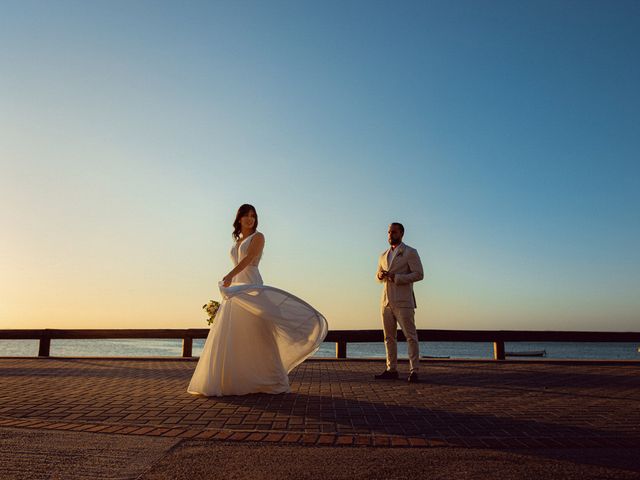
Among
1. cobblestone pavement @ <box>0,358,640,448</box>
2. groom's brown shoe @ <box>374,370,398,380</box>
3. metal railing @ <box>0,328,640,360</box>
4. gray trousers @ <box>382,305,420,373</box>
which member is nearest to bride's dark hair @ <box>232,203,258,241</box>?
cobblestone pavement @ <box>0,358,640,448</box>

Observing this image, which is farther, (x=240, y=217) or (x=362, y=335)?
(x=362, y=335)

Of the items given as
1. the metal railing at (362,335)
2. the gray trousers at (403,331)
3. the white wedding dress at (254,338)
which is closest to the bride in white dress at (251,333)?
the white wedding dress at (254,338)

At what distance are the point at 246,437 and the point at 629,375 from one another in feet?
26.2

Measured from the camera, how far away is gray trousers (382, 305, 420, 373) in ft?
25.6

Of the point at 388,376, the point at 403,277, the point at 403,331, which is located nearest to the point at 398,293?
the point at 403,277

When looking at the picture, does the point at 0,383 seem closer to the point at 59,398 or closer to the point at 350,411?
the point at 59,398

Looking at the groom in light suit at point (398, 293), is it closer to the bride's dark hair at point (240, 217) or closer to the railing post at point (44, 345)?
the bride's dark hair at point (240, 217)

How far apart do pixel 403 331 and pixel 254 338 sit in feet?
8.80

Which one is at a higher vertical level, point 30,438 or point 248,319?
point 248,319

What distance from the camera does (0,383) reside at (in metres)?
7.30

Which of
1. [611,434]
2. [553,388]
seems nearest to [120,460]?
[611,434]

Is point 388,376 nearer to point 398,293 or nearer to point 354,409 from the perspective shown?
point 398,293

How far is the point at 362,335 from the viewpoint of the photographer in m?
12.3

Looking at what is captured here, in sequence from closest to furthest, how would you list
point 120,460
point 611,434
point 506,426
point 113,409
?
point 120,460
point 611,434
point 506,426
point 113,409
